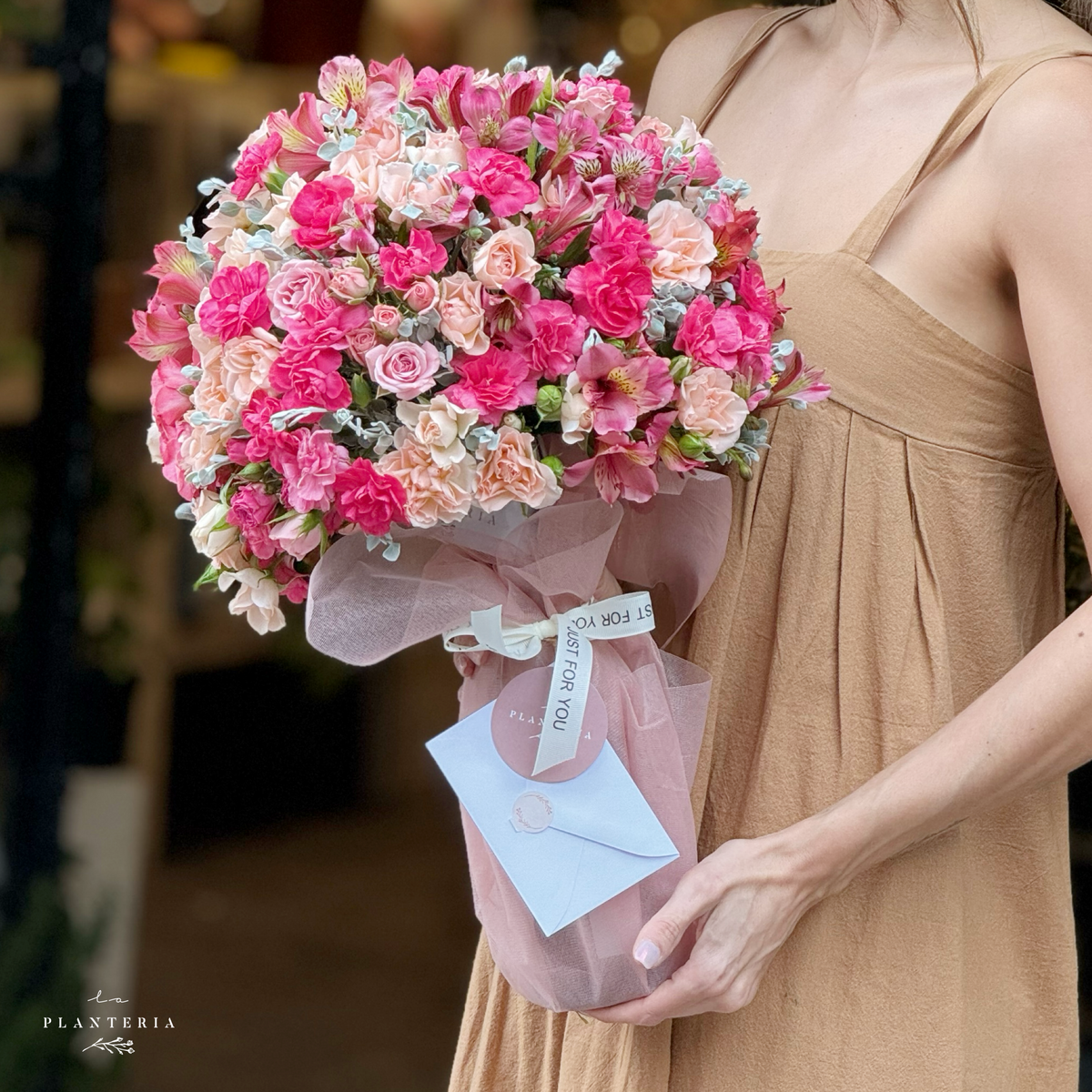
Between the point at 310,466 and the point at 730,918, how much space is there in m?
0.50

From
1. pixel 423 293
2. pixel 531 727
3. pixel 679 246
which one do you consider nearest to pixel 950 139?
pixel 679 246

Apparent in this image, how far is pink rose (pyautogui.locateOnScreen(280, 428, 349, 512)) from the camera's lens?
3.33 feet

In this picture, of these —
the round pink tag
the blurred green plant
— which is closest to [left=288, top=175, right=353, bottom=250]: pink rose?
the round pink tag

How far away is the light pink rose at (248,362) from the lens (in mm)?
1047

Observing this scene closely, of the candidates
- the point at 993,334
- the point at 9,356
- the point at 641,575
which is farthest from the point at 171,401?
the point at 9,356

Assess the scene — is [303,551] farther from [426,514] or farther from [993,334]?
[993,334]

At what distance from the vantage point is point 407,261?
102 cm

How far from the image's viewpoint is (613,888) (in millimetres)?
1141

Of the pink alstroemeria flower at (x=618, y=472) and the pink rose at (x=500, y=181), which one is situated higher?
the pink rose at (x=500, y=181)

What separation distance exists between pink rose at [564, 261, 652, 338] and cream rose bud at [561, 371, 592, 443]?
45 millimetres

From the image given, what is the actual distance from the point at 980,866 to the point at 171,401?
82 cm

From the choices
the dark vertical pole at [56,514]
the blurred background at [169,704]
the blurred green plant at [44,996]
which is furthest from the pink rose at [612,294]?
the blurred green plant at [44,996]

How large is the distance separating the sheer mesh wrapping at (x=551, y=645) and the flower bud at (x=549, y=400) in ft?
0.33

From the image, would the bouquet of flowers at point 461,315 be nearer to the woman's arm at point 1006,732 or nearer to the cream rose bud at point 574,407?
the cream rose bud at point 574,407
